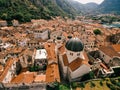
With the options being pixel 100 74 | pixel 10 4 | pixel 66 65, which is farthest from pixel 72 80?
pixel 10 4

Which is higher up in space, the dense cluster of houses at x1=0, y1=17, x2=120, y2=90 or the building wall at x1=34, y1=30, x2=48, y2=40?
the dense cluster of houses at x1=0, y1=17, x2=120, y2=90

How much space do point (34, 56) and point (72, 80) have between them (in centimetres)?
1553

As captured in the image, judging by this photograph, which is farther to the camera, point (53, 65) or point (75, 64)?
point (53, 65)

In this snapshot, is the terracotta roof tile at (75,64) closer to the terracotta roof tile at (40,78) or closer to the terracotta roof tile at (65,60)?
the terracotta roof tile at (65,60)

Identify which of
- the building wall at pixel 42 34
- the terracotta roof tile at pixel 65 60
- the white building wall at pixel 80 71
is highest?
the terracotta roof tile at pixel 65 60

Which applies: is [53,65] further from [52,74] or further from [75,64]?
[75,64]

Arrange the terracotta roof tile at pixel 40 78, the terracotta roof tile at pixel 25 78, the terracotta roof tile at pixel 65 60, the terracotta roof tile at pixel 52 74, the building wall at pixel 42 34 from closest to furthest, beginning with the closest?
the terracotta roof tile at pixel 52 74 → the terracotta roof tile at pixel 25 78 → the terracotta roof tile at pixel 40 78 → the terracotta roof tile at pixel 65 60 → the building wall at pixel 42 34

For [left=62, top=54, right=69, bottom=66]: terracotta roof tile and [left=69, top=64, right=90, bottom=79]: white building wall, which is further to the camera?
[left=62, top=54, right=69, bottom=66]: terracotta roof tile

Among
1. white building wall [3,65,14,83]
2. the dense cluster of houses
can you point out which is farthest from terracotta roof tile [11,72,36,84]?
white building wall [3,65,14,83]

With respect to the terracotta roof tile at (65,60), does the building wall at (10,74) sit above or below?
below

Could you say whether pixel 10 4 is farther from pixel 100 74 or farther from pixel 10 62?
pixel 100 74

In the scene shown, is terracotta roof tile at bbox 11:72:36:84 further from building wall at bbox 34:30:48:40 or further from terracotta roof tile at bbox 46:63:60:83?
building wall at bbox 34:30:48:40

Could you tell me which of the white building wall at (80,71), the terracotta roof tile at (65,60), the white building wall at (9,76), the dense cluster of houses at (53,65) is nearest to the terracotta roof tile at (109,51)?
the dense cluster of houses at (53,65)

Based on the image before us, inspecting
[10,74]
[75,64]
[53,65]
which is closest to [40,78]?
[53,65]
